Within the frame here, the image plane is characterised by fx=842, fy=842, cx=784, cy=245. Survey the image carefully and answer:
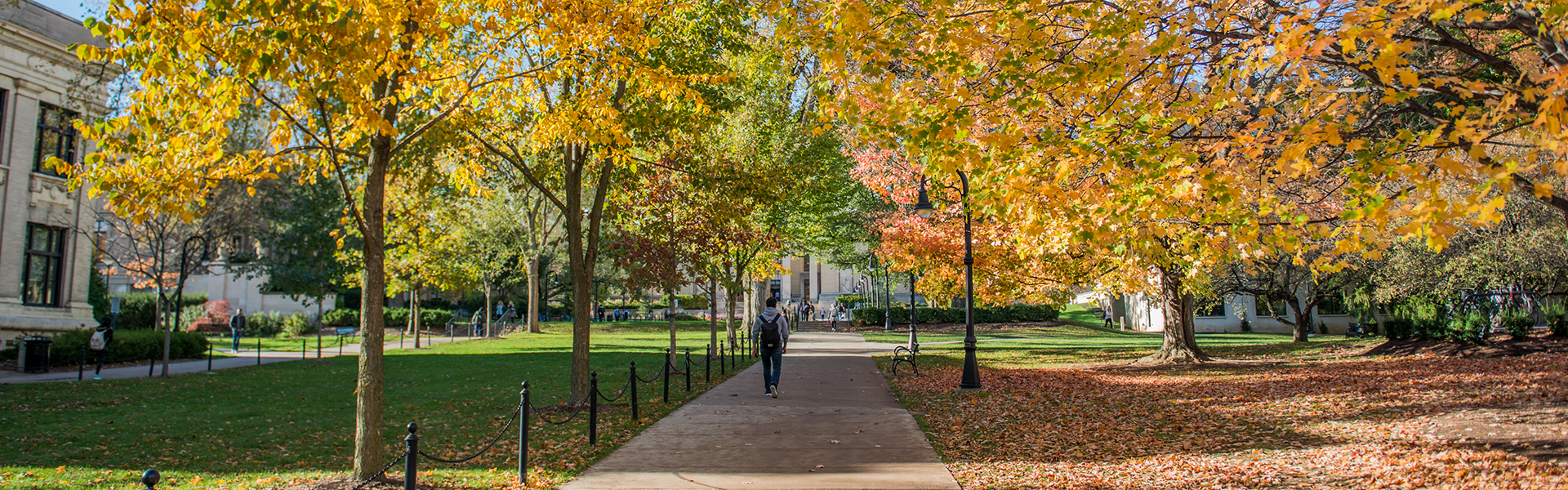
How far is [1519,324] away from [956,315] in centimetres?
2783

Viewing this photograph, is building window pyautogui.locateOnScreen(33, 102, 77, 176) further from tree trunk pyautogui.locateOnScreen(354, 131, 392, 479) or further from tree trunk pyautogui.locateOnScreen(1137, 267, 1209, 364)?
tree trunk pyautogui.locateOnScreen(1137, 267, 1209, 364)

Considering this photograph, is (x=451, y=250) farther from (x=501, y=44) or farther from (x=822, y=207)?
(x=501, y=44)

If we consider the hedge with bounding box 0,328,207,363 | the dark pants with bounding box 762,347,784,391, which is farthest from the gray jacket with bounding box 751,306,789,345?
the hedge with bounding box 0,328,207,363

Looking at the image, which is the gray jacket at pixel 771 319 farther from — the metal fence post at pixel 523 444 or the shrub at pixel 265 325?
the shrub at pixel 265 325

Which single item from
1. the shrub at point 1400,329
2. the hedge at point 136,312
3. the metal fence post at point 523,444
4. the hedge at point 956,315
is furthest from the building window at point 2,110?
the shrub at point 1400,329

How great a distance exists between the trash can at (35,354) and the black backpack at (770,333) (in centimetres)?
1596

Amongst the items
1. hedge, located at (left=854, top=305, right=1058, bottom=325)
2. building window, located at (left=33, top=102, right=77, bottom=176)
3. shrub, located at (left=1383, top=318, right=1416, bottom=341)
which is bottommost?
shrub, located at (left=1383, top=318, right=1416, bottom=341)

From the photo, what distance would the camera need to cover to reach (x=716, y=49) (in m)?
12.2

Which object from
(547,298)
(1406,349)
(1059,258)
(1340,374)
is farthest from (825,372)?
(547,298)

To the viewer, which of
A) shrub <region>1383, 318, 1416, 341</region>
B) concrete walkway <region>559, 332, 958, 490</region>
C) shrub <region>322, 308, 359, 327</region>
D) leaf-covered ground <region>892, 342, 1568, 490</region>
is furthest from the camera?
shrub <region>322, 308, 359, 327</region>

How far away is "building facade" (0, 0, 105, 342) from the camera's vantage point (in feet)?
65.1

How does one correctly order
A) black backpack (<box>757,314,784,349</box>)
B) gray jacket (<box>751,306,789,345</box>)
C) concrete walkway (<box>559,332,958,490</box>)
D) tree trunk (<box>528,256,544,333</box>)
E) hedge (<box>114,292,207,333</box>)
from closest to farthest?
1. concrete walkway (<box>559,332,958,490</box>)
2. black backpack (<box>757,314,784,349</box>)
3. gray jacket (<box>751,306,789,345</box>)
4. tree trunk (<box>528,256,544,333</box>)
5. hedge (<box>114,292,207,333</box>)

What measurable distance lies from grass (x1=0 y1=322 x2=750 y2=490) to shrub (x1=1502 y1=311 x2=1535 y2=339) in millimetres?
17241

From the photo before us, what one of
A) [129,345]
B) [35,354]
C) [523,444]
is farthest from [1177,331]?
[129,345]
